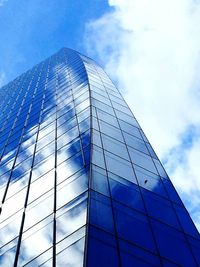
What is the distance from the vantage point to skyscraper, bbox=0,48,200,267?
13445 millimetres

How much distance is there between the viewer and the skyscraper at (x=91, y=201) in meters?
13.4

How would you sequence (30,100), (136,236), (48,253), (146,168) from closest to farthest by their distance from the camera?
(48,253)
(136,236)
(146,168)
(30,100)

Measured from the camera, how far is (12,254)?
15031mm

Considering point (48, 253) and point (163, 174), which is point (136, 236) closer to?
point (48, 253)

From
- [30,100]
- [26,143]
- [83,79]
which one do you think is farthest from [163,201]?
[30,100]

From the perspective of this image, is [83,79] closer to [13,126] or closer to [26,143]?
[13,126]

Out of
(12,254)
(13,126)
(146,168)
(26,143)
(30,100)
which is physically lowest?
(12,254)

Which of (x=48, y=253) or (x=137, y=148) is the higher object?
(x=137, y=148)

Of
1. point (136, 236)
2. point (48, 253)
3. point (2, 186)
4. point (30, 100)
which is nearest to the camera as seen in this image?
point (48, 253)

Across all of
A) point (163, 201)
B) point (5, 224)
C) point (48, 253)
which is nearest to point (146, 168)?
point (163, 201)

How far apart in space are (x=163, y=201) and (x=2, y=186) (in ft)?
31.5

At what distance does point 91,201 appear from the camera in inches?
585

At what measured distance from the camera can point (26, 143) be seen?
28203mm

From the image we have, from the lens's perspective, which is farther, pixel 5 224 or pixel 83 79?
pixel 83 79
